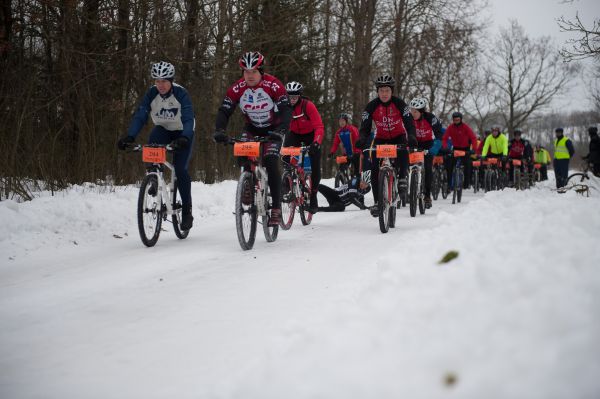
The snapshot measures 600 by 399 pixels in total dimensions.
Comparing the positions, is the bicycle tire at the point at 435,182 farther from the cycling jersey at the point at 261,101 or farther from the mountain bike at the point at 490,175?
the cycling jersey at the point at 261,101

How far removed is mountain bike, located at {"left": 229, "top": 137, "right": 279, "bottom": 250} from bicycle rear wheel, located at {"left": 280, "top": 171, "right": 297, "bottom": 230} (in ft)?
3.90

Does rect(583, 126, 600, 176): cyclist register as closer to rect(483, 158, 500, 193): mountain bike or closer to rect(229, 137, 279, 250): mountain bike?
rect(483, 158, 500, 193): mountain bike

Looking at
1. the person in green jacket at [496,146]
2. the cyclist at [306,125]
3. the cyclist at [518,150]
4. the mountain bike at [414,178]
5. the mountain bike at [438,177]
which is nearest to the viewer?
the cyclist at [306,125]

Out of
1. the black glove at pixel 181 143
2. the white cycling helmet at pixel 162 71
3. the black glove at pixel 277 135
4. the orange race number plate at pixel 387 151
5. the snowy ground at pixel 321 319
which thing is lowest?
the snowy ground at pixel 321 319

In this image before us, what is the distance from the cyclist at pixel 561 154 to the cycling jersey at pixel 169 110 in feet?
59.1

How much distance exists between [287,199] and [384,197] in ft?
4.83

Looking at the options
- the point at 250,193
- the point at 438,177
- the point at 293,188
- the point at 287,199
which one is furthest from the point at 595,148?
the point at 250,193

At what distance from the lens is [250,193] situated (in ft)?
21.2

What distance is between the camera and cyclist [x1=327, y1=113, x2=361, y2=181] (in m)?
14.8

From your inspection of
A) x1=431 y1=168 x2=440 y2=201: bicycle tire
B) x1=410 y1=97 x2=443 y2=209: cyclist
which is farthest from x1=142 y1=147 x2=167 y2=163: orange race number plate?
x1=431 y1=168 x2=440 y2=201: bicycle tire

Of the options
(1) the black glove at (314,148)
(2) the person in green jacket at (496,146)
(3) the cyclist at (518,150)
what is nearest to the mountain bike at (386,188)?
(1) the black glove at (314,148)

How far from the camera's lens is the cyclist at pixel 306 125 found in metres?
9.04

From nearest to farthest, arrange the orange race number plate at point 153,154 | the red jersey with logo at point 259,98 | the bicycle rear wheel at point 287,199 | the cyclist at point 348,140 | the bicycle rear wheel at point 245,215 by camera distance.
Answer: the bicycle rear wheel at point 245,215 → the orange race number plate at point 153,154 → the red jersey with logo at point 259,98 → the bicycle rear wheel at point 287,199 → the cyclist at point 348,140

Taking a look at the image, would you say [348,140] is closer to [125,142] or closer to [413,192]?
[413,192]
